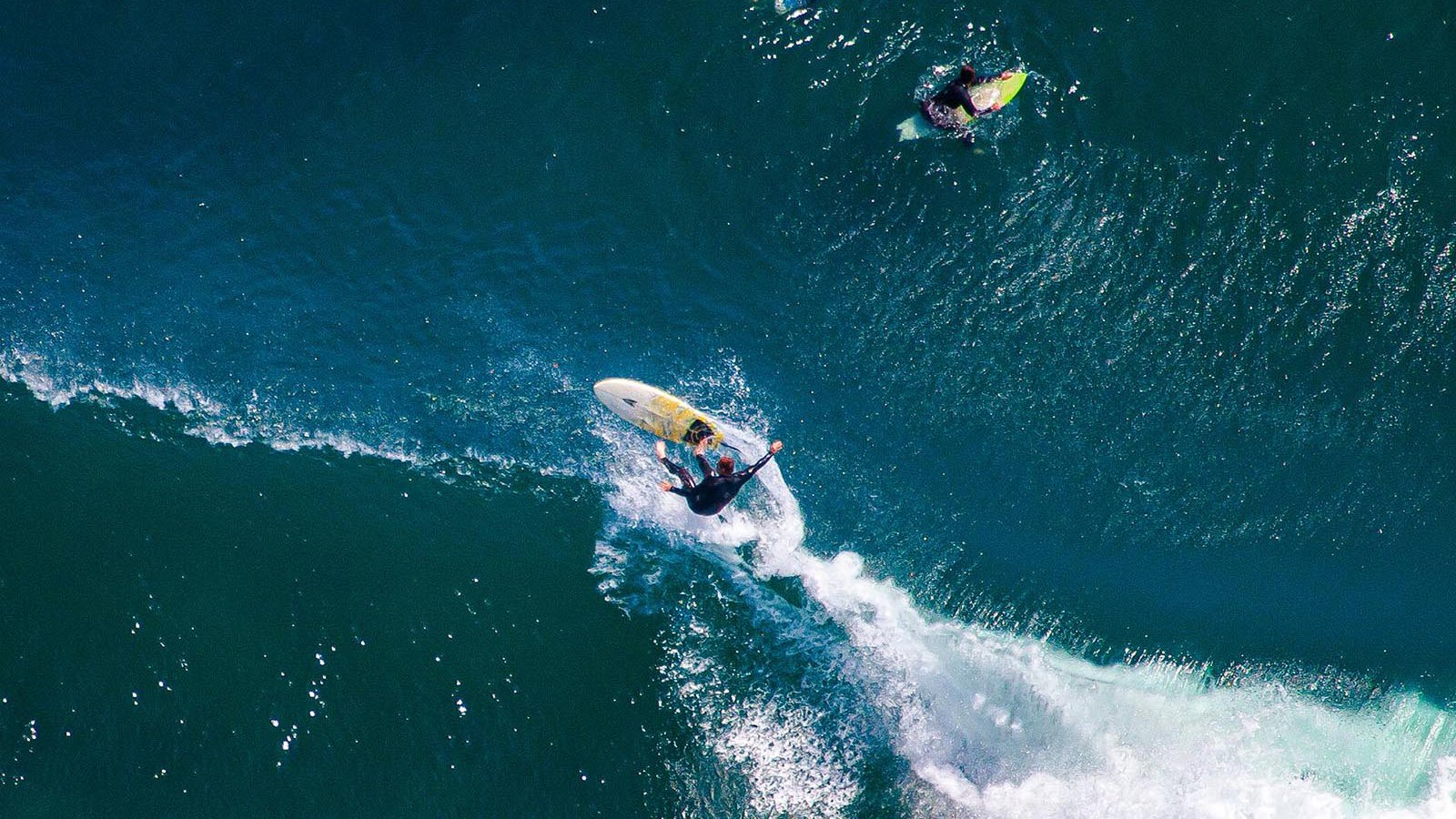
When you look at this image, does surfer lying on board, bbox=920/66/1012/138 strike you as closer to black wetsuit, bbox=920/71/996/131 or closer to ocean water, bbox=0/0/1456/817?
black wetsuit, bbox=920/71/996/131

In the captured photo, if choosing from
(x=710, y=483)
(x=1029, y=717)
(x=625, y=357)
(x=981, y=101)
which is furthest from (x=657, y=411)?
(x=1029, y=717)

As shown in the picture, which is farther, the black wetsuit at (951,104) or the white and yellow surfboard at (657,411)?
the white and yellow surfboard at (657,411)

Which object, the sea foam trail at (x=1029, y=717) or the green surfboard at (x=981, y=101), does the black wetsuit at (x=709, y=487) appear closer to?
the sea foam trail at (x=1029, y=717)

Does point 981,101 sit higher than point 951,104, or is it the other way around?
point 951,104

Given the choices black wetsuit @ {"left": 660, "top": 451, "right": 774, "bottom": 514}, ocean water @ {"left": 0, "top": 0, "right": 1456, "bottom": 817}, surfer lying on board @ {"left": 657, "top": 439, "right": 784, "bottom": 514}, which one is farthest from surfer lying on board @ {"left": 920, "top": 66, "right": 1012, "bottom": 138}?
black wetsuit @ {"left": 660, "top": 451, "right": 774, "bottom": 514}

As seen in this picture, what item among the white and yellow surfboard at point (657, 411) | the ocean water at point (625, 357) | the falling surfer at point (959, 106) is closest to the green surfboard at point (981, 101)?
the falling surfer at point (959, 106)

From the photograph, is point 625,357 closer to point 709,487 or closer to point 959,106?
point 709,487
